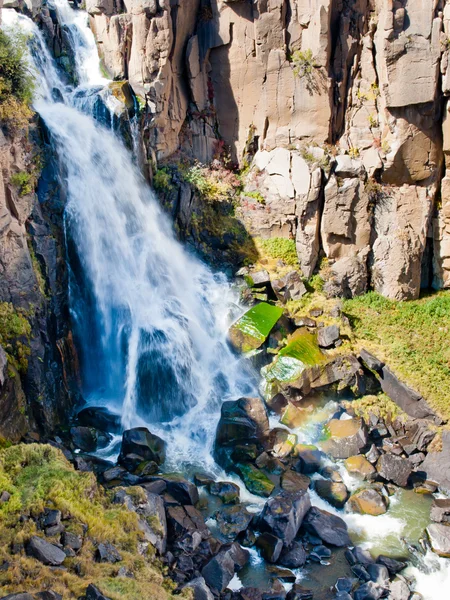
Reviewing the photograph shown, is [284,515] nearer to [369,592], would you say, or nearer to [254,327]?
[369,592]

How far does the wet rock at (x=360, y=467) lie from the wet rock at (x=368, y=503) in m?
0.69

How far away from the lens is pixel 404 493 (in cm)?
1254

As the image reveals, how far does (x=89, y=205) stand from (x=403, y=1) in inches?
474

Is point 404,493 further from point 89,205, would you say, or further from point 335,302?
point 89,205

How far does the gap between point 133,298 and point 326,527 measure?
8.48 meters

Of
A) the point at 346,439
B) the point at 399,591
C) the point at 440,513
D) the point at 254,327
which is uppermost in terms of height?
the point at 254,327

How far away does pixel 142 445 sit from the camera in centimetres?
1233

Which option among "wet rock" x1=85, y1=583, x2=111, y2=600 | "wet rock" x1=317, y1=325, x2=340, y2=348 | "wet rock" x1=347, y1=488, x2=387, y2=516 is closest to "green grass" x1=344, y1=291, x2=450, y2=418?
"wet rock" x1=317, y1=325, x2=340, y2=348

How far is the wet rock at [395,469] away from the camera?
12711mm

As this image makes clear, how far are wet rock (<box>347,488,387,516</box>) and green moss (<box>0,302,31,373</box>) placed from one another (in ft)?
26.5

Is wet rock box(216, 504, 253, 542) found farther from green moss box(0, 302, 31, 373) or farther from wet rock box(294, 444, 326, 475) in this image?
green moss box(0, 302, 31, 373)

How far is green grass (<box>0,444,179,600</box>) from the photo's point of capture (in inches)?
283

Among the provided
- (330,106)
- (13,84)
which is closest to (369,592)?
(13,84)

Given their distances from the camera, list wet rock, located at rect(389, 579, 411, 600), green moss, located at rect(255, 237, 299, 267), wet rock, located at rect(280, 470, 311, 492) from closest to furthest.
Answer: wet rock, located at rect(389, 579, 411, 600), wet rock, located at rect(280, 470, 311, 492), green moss, located at rect(255, 237, 299, 267)
